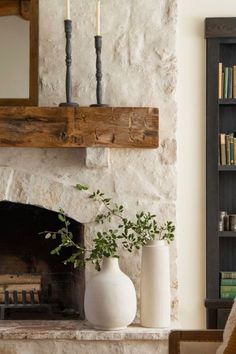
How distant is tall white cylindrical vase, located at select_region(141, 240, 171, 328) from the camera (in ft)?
11.6

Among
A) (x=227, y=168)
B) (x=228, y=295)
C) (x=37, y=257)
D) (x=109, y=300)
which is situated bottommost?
(x=228, y=295)

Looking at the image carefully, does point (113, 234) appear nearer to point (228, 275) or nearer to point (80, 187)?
point (80, 187)

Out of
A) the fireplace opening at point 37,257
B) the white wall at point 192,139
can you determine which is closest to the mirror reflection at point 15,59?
the fireplace opening at point 37,257

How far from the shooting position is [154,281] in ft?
11.6

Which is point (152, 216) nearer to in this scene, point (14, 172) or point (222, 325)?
point (14, 172)

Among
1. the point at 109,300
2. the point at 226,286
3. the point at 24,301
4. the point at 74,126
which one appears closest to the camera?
the point at 109,300

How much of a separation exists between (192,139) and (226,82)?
39 cm

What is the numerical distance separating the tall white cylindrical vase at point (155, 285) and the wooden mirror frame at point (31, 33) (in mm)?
919

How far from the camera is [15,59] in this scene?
3783 mm

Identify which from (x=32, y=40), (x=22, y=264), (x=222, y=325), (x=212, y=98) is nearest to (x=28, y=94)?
(x=32, y=40)

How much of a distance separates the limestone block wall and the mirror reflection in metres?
0.08

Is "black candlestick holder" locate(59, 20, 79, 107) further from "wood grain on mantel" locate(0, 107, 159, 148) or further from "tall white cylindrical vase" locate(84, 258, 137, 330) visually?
"tall white cylindrical vase" locate(84, 258, 137, 330)

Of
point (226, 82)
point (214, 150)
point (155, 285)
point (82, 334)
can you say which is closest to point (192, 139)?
point (214, 150)

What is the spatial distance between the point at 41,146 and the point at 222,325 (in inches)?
58.6
